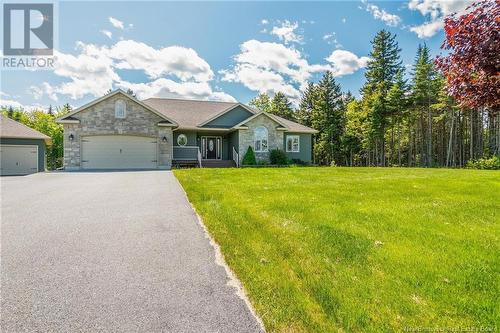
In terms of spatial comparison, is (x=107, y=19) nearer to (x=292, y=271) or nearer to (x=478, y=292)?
(x=292, y=271)

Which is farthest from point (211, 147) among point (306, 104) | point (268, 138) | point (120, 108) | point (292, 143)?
point (306, 104)

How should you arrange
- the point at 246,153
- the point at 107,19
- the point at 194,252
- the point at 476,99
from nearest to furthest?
the point at 194,252
the point at 476,99
the point at 107,19
the point at 246,153

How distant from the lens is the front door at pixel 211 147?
23.8 m

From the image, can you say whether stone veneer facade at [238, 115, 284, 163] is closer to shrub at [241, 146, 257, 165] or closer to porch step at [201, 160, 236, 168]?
shrub at [241, 146, 257, 165]

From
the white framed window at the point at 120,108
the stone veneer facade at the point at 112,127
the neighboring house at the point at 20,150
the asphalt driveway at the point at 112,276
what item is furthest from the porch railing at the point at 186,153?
the asphalt driveway at the point at 112,276

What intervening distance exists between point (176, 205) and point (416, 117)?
36429mm

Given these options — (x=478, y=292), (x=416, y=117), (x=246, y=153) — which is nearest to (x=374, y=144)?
(x=416, y=117)

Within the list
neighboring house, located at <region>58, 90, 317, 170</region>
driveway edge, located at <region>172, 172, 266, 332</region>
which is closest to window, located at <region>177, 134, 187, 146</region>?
neighboring house, located at <region>58, 90, 317, 170</region>

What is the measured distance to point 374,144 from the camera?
115ft

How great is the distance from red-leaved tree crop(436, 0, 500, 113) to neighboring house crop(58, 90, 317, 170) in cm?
1718

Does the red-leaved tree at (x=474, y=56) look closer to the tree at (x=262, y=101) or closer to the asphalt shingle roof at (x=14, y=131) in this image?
the asphalt shingle roof at (x=14, y=131)

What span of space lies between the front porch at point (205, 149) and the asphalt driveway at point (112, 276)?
51.6 ft

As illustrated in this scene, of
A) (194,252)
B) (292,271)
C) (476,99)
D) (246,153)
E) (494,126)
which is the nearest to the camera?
(292,271)

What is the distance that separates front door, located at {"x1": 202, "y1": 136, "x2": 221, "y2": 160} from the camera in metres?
23.8
